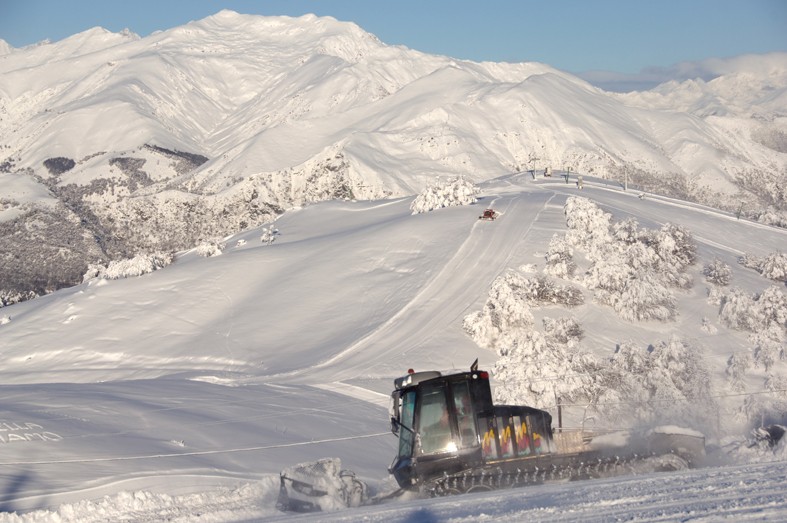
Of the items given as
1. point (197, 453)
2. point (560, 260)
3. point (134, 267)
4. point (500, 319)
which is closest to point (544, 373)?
point (500, 319)

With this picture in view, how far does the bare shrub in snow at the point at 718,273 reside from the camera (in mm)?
45719

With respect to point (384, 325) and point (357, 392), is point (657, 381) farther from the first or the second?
point (384, 325)

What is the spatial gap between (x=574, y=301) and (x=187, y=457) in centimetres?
2598

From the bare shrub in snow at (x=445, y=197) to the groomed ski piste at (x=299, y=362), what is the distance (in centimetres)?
210

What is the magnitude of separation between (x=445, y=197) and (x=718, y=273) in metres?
24.6

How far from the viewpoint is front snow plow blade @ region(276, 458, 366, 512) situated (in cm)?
1555

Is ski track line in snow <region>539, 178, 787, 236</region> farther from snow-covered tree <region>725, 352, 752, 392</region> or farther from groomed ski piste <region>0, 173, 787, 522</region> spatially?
snow-covered tree <region>725, 352, 752, 392</region>

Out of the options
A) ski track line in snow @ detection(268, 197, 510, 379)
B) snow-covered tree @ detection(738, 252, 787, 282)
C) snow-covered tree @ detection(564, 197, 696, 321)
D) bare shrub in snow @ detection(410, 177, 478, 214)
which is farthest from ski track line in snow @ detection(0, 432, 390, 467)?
bare shrub in snow @ detection(410, 177, 478, 214)

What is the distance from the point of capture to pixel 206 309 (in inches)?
2037

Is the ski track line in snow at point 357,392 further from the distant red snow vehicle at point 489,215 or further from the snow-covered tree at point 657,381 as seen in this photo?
the distant red snow vehicle at point 489,215

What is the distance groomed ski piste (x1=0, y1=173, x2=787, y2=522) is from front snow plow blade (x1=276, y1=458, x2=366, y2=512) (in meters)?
0.52

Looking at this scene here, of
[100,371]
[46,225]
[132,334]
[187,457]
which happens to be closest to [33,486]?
Result: [187,457]

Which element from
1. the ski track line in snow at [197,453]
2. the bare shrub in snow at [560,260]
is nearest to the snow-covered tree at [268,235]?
the bare shrub in snow at [560,260]

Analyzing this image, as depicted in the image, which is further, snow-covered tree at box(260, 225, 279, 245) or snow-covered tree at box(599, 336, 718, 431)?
snow-covered tree at box(260, 225, 279, 245)
